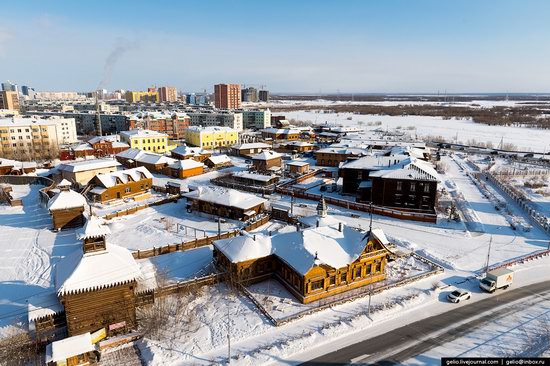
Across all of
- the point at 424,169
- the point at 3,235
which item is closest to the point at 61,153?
the point at 3,235

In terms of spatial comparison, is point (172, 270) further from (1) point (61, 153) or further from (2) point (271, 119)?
(2) point (271, 119)

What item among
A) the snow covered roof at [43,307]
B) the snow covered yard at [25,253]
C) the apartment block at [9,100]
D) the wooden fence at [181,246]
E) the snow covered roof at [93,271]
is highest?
the apartment block at [9,100]

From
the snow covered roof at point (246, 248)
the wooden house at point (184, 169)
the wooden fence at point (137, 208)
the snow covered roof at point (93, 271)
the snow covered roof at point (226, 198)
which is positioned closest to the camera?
the snow covered roof at point (93, 271)

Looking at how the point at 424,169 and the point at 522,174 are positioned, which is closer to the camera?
the point at 424,169

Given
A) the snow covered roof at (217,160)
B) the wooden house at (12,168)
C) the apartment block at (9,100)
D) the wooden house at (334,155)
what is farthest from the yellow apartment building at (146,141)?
the apartment block at (9,100)

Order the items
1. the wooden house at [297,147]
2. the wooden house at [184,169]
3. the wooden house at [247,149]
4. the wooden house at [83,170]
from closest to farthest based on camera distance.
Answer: the wooden house at [83,170] < the wooden house at [184,169] < the wooden house at [247,149] < the wooden house at [297,147]

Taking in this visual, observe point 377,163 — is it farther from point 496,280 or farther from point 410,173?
point 496,280

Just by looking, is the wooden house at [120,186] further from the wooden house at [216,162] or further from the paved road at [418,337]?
the paved road at [418,337]
